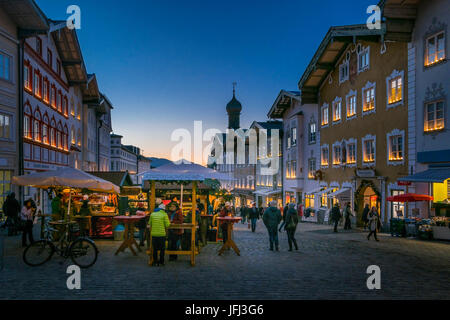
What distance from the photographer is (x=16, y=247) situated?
48.3ft

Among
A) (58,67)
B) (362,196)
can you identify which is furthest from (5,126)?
(362,196)

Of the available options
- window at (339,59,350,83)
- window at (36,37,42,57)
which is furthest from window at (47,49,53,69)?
window at (339,59,350,83)

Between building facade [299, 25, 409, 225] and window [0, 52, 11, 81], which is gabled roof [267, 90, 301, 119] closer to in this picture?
building facade [299, 25, 409, 225]

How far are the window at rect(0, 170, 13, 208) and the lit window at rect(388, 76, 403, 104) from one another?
21.9 metres

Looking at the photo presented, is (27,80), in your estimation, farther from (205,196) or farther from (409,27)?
(409,27)

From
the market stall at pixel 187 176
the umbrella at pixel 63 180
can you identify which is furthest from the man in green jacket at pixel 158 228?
the umbrella at pixel 63 180

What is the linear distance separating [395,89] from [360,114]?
4.29 m

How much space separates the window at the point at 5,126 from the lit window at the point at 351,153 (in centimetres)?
2169

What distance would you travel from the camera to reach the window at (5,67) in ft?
72.4

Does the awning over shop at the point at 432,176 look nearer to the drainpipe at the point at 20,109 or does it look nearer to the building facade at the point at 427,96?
the building facade at the point at 427,96

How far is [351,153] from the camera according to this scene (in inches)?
1155

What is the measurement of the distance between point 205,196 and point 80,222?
19.6 feet

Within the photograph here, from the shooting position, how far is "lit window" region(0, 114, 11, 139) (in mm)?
22125

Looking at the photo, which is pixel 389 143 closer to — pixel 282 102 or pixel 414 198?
pixel 414 198
